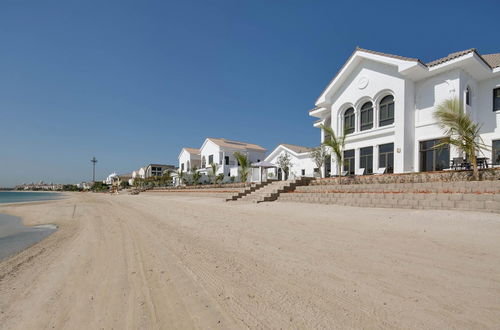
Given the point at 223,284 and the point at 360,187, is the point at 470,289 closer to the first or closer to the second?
the point at 223,284

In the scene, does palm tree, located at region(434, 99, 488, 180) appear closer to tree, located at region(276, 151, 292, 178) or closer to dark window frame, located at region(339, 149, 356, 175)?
dark window frame, located at region(339, 149, 356, 175)

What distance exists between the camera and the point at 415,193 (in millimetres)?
9031

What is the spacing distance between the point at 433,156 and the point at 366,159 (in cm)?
413

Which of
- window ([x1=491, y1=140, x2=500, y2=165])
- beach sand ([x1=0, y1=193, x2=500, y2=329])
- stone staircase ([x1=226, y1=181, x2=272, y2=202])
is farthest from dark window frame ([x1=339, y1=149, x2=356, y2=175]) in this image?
beach sand ([x1=0, y1=193, x2=500, y2=329])

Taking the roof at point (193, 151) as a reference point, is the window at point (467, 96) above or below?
above

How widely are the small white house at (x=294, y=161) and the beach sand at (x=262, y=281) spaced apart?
19.1m

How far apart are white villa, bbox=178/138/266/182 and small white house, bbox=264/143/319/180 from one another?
7.47 m

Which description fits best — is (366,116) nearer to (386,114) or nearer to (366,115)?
(366,115)

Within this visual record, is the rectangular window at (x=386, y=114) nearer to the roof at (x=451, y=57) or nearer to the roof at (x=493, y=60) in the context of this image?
the roof at (x=451, y=57)

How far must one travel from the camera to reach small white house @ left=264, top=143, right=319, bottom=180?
24922 millimetres

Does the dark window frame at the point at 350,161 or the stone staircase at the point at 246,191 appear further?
the dark window frame at the point at 350,161

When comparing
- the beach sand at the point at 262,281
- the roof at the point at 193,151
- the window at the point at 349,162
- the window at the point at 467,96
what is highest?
the window at the point at 467,96

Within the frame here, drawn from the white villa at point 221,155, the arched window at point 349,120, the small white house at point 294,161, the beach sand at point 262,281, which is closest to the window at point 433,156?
the arched window at point 349,120

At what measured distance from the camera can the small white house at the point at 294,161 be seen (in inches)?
981
